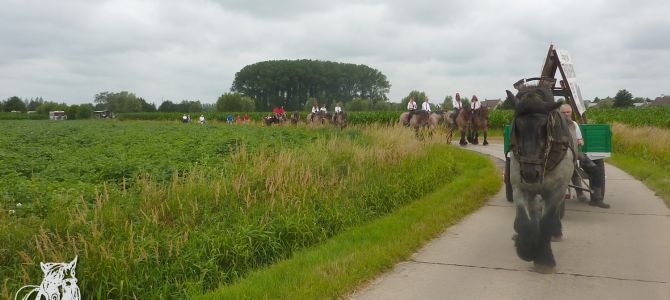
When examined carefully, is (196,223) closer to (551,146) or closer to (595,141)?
(551,146)

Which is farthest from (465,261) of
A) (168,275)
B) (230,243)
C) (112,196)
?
(112,196)

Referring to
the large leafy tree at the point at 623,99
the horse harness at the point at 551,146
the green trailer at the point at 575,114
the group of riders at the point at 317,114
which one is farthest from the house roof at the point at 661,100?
the horse harness at the point at 551,146

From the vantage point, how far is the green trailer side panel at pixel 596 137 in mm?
9312

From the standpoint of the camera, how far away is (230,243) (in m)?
6.52

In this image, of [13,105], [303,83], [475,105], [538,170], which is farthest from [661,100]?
[13,105]

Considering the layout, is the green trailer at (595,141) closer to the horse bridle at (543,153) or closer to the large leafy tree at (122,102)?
the horse bridle at (543,153)

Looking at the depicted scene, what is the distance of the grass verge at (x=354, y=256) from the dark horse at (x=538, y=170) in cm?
147

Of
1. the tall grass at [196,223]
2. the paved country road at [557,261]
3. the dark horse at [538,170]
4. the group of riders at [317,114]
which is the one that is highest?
the group of riders at [317,114]

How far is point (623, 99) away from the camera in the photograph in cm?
6675

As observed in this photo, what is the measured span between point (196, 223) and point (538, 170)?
4.44 meters

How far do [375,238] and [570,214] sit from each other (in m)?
3.78

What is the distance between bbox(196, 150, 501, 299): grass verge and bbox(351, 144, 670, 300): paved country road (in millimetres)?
187

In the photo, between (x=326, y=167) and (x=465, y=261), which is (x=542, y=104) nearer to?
(x=465, y=261)

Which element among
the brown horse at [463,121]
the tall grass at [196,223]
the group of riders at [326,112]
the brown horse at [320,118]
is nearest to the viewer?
the tall grass at [196,223]
